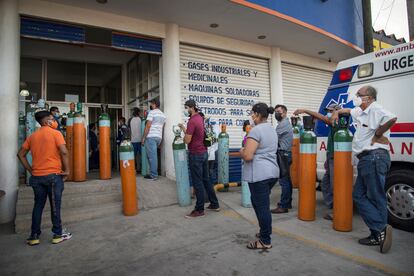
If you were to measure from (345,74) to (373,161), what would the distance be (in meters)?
1.92

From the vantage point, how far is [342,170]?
12.9 ft

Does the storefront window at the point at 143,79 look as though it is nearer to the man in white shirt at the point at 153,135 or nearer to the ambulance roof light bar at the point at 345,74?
the man in white shirt at the point at 153,135

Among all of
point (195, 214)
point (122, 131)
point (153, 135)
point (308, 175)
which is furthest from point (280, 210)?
point (122, 131)

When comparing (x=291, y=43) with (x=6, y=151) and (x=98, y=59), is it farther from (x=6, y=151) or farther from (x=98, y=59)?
(x=6, y=151)

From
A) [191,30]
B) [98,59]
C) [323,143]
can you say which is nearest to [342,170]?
[323,143]

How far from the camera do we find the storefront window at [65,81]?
29.0 ft

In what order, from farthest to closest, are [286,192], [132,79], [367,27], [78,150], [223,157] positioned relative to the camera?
[132,79] → [367,27] → [223,157] → [78,150] → [286,192]

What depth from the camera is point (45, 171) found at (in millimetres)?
3697

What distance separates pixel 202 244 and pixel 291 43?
7.52 meters

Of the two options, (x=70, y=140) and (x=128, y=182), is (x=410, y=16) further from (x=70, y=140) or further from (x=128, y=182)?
(x=70, y=140)

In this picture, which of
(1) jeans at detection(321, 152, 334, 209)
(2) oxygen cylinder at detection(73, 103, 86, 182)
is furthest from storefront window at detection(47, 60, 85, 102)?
(1) jeans at detection(321, 152, 334, 209)

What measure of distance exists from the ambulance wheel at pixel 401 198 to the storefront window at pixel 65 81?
8722 millimetres

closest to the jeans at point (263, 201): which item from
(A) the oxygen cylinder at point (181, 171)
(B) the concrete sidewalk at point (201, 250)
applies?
(B) the concrete sidewalk at point (201, 250)

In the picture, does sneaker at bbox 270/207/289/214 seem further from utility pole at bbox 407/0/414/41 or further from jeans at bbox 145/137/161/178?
utility pole at bbox 407/0/414/41
